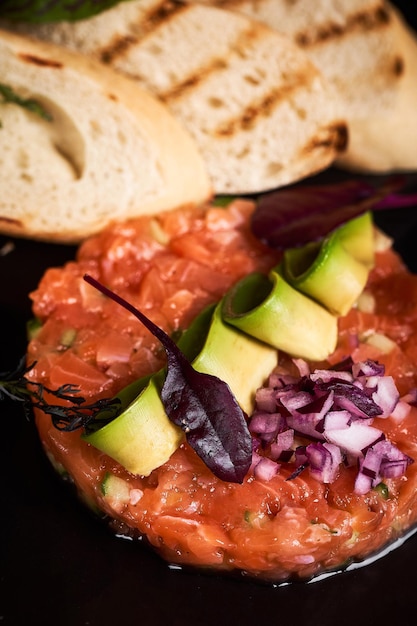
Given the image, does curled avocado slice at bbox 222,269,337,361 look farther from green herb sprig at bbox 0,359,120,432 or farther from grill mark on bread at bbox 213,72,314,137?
grill mark on bread at bbox 213,72,314,137

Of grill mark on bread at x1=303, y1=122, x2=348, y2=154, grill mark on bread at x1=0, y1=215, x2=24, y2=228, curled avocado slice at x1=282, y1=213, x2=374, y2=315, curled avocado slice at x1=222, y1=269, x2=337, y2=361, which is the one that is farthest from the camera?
grill mark on bread at x1=303, y1=122, x2=348, y2=154

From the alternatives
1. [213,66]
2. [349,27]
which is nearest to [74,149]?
[213,66]

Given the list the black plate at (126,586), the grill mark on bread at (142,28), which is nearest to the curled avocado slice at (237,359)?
the black plate at (126,586)

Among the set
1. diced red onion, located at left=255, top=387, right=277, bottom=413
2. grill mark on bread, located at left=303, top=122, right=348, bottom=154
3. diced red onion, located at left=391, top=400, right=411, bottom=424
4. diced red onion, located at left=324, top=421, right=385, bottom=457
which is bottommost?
diced red onion, located at left=391, top=400, right=411, bottom=424

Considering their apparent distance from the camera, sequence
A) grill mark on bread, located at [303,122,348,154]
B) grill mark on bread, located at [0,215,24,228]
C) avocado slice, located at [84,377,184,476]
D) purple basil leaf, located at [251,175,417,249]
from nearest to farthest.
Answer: avocado slice, located at [84,377,184,476], purple basil leaf, located at [251,175,417,249], grill mark on bread, located at [0,215,24,228], grill mark on bread, located at [303,122,348,154]

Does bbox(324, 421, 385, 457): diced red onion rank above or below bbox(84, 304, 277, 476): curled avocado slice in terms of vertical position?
below

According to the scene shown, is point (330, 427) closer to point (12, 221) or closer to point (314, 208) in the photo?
point (314, 208)

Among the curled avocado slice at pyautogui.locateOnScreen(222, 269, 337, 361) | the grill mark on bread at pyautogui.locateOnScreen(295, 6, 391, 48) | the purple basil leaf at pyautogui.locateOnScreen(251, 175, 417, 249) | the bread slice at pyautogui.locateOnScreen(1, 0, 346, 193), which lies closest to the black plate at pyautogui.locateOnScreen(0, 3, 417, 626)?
the curled avocado slice at pyautogui.locateOnScreen(222, 269, 337, 361)

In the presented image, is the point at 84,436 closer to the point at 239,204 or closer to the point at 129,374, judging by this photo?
the point at 129,374
